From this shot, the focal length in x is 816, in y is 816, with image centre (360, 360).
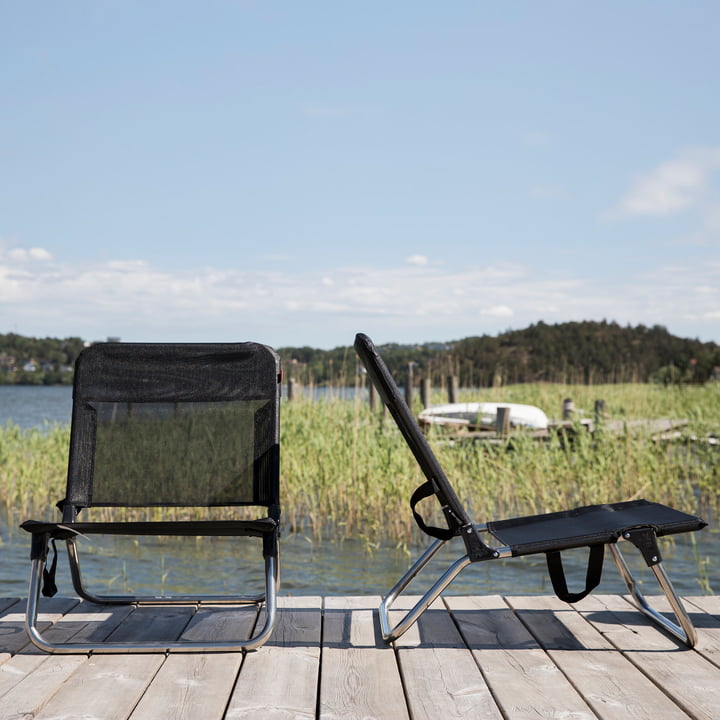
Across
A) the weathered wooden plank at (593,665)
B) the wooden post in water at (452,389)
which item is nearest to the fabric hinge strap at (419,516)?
the weathered wooden plank at (593,665)

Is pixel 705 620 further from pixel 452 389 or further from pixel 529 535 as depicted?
pixel 452 389

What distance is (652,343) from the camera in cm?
2762

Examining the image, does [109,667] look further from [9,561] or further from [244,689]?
[9,561]

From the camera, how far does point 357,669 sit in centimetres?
207

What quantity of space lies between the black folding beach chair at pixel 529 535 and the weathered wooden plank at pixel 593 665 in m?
0.14

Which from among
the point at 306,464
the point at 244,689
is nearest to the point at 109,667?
the point at 244,689

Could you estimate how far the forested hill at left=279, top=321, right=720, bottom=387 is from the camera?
10155 mm

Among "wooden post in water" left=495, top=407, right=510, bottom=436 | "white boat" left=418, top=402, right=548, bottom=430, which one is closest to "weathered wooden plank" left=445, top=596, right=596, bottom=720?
"wooden post in water" left=495, top=407, right=510, bottom=436

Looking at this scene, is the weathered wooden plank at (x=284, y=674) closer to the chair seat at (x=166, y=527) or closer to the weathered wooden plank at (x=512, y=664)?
the chair seat at (x=166, y=527)

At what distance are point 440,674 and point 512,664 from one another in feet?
0.67

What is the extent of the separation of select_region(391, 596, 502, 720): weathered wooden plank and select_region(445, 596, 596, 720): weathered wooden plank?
0.03m

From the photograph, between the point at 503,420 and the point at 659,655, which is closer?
the point at 659,655

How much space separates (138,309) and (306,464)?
16.6 feet

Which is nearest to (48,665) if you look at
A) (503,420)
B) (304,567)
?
(304,567)
